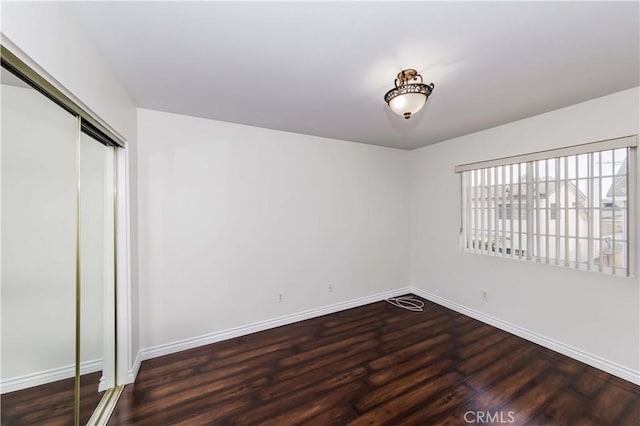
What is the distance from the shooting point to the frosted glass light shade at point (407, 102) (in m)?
1.74

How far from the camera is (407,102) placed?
70.3 inches

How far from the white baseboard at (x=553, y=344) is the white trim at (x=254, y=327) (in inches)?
38.8

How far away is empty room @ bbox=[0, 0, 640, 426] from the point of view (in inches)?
52.3

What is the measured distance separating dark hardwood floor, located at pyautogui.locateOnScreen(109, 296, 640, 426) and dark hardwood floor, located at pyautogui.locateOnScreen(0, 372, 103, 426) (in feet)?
1.01

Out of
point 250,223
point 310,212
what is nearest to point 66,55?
point 250,223

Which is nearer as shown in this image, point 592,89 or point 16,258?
point 16,258

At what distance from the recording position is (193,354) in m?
2.58

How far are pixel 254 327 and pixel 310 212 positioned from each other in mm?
1615

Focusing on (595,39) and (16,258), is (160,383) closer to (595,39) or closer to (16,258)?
(16,258)

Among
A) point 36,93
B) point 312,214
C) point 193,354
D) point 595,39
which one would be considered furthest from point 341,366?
point 595,39

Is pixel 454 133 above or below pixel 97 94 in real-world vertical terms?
above

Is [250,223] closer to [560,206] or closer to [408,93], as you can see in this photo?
[408,93]

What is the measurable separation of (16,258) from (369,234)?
140 inches

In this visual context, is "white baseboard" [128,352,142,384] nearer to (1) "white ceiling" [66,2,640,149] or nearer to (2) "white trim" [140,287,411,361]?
(2) "white trim" [140,287,411,361]
